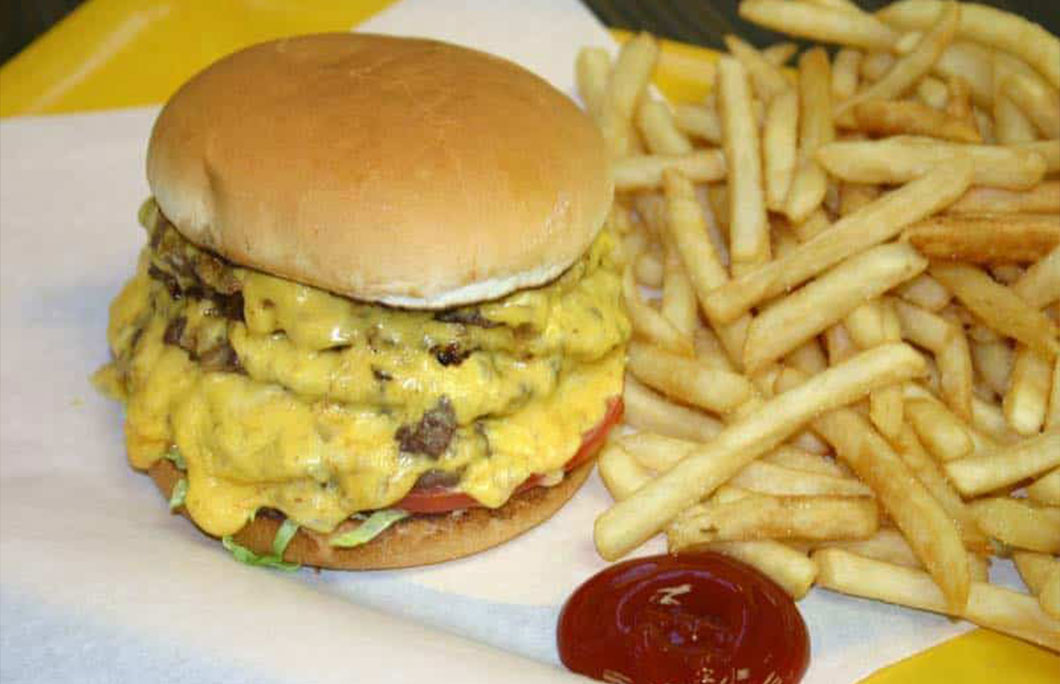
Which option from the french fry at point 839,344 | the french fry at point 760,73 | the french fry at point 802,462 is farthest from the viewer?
the french fry at point 760,73

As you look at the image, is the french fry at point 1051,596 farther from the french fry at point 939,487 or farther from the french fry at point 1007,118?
the french fry at point 1007,118

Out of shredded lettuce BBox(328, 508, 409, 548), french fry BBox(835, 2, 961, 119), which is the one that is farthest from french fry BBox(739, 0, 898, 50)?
shredded lettuce BBox(328, 508, 409, 548)

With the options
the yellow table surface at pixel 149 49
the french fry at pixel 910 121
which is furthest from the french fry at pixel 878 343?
the yellow table surface at pixel 149 49

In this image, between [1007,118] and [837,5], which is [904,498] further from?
[837,5]

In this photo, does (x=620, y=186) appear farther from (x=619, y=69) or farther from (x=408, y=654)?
(x=408, y=654)

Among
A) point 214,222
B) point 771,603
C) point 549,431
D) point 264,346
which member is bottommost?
point 771,603

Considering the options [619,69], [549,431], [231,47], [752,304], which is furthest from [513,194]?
[231,47]
